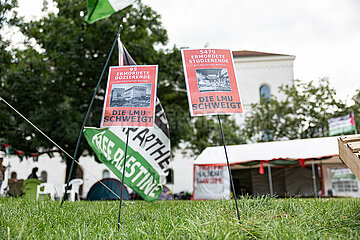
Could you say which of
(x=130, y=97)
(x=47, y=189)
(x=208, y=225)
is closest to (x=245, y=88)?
(x=47, y=189)

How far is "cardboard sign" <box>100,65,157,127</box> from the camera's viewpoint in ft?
15.2

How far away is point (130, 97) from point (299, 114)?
2001 centimetres

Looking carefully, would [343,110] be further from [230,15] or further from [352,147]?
[352,147]

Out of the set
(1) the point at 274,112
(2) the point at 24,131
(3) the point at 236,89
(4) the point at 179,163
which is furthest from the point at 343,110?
(3) the point at 236,89

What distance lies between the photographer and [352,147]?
350 cm

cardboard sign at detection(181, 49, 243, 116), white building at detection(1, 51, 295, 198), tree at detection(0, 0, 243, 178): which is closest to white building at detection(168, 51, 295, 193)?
white building at detection(1, 51, 295, 198)

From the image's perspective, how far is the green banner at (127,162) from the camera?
6578mm

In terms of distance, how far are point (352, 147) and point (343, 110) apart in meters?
20.4

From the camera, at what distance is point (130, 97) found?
479 cm

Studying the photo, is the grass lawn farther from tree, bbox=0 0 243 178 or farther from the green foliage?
the green foliage

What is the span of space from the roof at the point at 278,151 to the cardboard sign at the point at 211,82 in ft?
32.0

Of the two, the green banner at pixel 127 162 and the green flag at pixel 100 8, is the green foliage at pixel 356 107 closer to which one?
the green banner at pixel 127 162

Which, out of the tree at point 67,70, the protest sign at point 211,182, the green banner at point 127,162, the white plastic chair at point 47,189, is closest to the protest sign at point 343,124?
the protest sign at point 211,182

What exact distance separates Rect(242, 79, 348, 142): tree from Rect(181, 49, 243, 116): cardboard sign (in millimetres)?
19161
